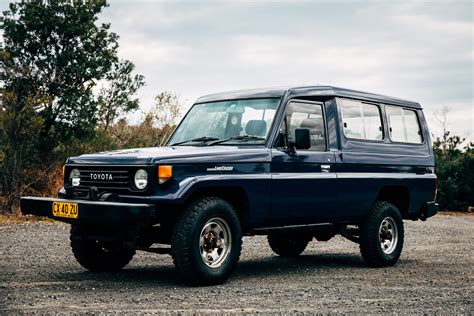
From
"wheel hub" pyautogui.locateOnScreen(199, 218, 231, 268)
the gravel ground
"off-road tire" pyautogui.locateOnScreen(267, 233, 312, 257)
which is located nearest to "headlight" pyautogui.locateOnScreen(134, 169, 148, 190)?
"wheel hub" pyautogui.locateOnScreen(199, 218, 231, 268)

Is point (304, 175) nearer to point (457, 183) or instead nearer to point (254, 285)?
point (254, 285)

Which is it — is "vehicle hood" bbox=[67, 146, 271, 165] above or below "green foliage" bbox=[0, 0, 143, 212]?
below

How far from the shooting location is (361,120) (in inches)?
357

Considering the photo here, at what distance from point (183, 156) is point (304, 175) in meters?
1.74

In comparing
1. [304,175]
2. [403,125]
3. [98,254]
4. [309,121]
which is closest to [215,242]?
[304,175]

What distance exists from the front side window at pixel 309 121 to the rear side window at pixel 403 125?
160 centimetres

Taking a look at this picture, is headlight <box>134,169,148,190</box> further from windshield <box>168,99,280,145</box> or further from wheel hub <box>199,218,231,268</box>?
windshield <box>168,99,280,145</box>

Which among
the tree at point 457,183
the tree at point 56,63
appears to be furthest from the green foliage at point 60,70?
the tree at point 457,183

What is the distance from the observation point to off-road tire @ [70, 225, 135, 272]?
786 centimetres

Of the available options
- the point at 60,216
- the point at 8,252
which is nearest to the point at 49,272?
the point at 60,216

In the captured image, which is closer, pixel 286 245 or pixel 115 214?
pixel 115 214

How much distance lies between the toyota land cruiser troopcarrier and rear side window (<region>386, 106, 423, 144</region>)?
23 mm

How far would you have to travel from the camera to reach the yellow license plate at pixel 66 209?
679 cm

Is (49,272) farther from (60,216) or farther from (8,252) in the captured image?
(8,252)
